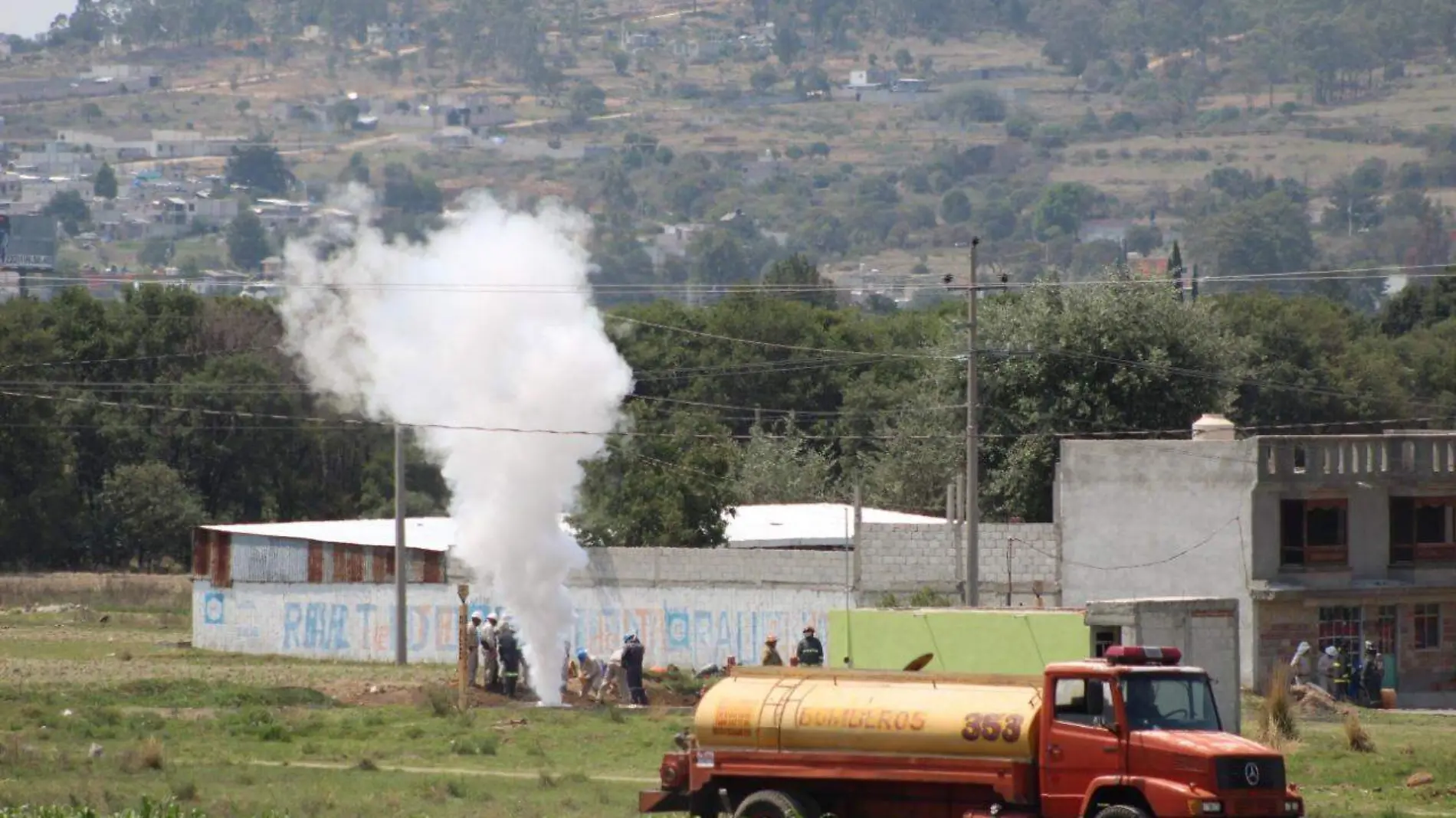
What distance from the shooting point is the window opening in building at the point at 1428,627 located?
175ft

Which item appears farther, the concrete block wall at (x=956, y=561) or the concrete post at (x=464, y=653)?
the concrete block wall at (x=956, y=561)

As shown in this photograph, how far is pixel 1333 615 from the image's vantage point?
172ft

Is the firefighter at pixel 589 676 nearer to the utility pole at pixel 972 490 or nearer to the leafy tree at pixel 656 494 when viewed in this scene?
the utility pole at pixel 972 490

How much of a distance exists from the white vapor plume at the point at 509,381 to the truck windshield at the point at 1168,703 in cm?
2265

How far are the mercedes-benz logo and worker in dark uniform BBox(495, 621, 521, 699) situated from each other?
2362cm

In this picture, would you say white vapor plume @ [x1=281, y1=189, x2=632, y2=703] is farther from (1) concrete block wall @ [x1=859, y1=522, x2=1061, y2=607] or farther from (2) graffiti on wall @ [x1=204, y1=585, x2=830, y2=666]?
(1) concrete block wall @ [x1=859, y1=522, x2=1061, y2=607]

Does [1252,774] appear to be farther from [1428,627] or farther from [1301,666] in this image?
[1428,627]

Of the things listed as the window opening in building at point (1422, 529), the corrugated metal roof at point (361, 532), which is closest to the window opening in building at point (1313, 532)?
the window opening in building at point (1422, 529)

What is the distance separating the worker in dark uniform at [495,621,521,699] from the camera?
45.8 m

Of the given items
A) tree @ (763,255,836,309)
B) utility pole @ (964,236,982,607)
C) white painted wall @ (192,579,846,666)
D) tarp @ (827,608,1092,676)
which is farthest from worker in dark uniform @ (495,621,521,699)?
tree @ (763,255,836,309)

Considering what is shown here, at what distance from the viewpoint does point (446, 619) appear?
2282 inches

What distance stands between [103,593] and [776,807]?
59.9 metres

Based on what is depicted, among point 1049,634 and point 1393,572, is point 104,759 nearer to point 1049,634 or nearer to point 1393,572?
point 1049,634

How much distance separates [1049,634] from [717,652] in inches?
658
